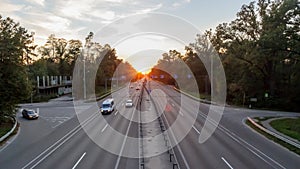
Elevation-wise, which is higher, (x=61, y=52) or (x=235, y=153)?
(x=61, y=52)

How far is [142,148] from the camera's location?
19.7 m

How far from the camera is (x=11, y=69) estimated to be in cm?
3253

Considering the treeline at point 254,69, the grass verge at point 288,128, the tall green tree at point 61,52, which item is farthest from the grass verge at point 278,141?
the tall green tree at point 61,52

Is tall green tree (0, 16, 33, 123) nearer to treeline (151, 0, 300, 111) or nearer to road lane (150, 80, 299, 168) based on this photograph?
road lane (150, 80, 299, 168)

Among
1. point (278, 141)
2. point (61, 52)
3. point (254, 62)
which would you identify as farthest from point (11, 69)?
point (61, 52)

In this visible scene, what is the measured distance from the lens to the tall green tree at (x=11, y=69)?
3153cm

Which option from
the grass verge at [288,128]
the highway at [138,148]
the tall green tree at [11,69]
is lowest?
the highway at [138,148]

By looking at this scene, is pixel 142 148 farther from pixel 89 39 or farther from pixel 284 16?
pixel 89 39

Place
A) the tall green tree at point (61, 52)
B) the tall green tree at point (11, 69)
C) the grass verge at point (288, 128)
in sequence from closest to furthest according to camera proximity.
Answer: the grass verge at point (288, 128), the tall green tree at point (11, 69), the tall green tree at point (61, 52)

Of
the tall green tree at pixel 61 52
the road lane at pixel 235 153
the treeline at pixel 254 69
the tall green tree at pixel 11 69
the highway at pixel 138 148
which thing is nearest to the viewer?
the road lane at pixel 235 153

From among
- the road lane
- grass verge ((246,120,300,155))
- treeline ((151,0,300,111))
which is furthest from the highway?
treeline ((151,0,300,111))

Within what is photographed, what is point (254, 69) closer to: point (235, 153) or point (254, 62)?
point (254, 62)

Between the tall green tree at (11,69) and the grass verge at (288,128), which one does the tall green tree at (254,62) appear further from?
the tall green tree at (11,69)

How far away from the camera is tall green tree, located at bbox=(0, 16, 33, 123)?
103ft
